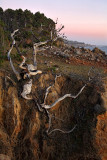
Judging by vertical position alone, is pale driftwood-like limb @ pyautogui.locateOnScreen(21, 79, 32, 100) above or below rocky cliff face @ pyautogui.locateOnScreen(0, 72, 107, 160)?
above

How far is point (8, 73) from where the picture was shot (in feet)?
23.9

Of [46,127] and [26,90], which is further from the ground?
[26,90]

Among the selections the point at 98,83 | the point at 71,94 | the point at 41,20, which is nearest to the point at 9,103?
the point at 71,94

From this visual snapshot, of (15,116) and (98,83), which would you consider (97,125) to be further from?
(15,116)

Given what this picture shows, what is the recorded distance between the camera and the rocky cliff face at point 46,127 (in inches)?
249

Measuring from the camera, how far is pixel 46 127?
683cm

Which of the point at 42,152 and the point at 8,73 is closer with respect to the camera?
the point at 42,152

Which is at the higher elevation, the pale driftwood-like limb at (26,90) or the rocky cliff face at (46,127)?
the pale driftwood-like limb at (26,90)

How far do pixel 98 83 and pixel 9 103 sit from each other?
5784 mm

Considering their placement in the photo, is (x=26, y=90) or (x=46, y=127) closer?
(x=26, y=90)

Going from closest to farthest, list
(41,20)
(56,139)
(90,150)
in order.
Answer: (90,150) < (56,139) < (41,20)

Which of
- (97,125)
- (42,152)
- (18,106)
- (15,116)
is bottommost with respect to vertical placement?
(42,152)

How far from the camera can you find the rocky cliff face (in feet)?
20.7

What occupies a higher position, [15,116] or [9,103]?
[9,103]
